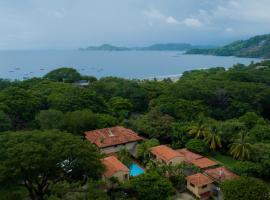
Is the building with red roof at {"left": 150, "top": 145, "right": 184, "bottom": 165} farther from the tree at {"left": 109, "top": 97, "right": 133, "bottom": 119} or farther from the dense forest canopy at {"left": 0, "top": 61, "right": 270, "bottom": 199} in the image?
the tree at {"left": 109, "top": 97, "right": 133, "bottom": 119}

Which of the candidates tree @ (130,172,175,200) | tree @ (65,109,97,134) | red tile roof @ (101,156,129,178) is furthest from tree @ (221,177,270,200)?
tree @ (65,109,97,134)

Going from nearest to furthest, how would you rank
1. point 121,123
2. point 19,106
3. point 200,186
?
point 200,186 < point 19,106 < point 121,123

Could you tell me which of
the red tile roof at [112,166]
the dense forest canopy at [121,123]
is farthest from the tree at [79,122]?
the red tile roof at [112,166]

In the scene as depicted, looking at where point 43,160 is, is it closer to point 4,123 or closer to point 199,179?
point 199,179

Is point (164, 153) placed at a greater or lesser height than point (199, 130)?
lesser

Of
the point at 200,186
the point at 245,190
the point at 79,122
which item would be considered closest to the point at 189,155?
the point at 200,186

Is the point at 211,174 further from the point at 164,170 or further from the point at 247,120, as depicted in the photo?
the point at 247,120

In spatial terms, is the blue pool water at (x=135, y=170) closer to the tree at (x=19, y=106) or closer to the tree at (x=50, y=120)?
the tree at (x=50, y=120)
